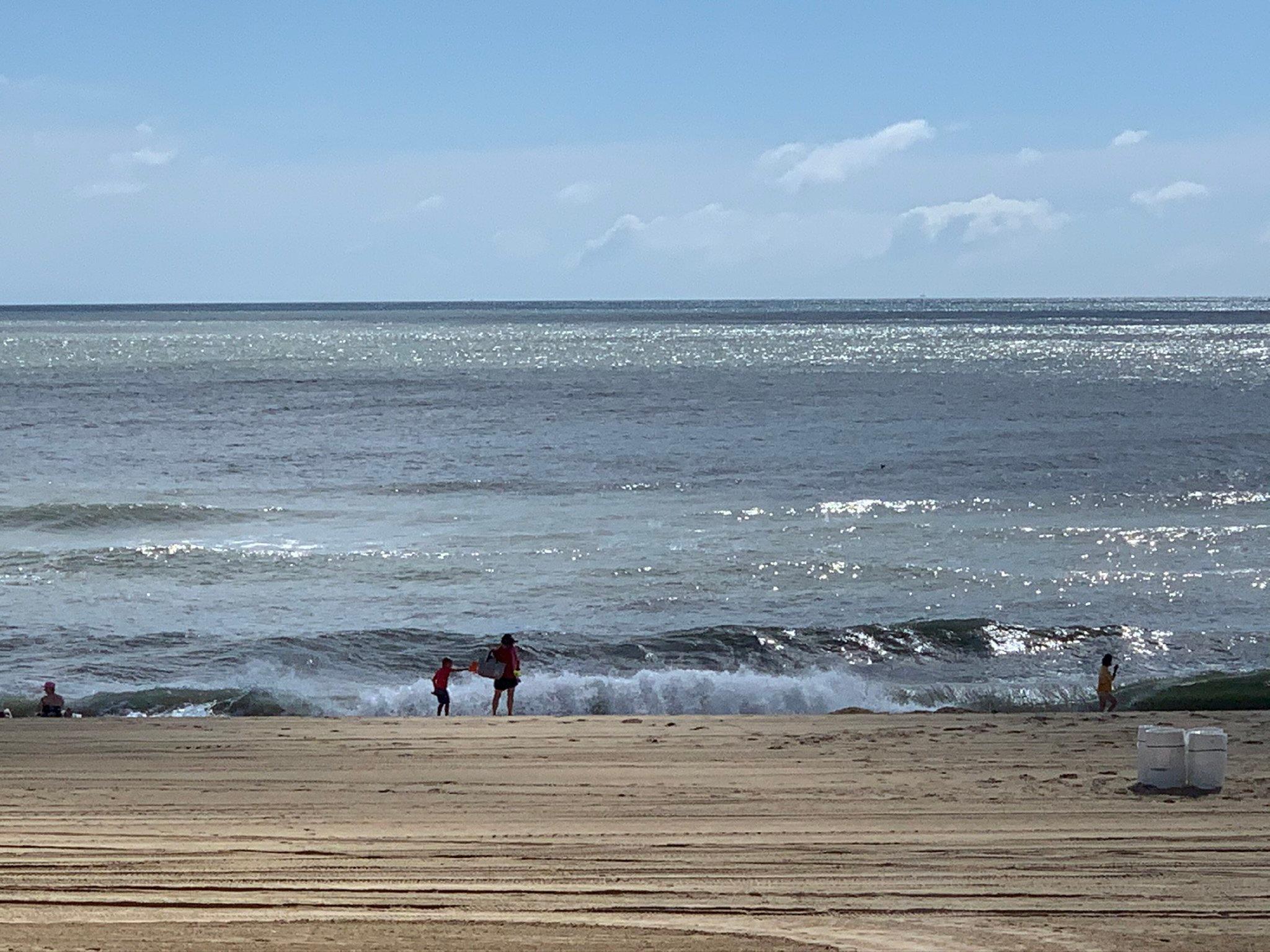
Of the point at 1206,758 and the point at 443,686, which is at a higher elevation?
the point at 1206,758

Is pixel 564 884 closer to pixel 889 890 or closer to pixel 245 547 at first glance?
pixel 889 890

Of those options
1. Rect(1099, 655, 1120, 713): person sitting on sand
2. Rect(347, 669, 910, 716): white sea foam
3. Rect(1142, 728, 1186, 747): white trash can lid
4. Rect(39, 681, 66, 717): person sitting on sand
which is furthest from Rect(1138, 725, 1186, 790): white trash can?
Rect(39, 681, 66, 717): person sitting on sand

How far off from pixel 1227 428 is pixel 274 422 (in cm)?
3627

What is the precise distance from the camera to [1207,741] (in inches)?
458

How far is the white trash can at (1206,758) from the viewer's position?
459 inches

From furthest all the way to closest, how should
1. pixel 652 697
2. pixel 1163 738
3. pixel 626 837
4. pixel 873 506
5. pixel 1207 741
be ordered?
pixel 873 506 → pixel 652 697 → pixel 1163 738 → pixel 1207 741 → pixel 626 837

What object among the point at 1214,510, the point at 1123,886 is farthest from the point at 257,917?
the point at 1214,510

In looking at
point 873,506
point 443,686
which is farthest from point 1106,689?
point 873,506

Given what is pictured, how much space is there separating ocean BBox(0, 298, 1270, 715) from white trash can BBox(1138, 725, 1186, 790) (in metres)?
6.24

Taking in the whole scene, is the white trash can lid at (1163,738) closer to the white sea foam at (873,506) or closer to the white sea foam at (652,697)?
the white sea foam at (652,697)

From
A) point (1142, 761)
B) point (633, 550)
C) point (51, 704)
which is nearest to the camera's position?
point (1142, 761)

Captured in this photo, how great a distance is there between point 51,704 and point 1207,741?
501 inches

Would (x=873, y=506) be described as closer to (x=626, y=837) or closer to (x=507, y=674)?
(x=507, y=674)

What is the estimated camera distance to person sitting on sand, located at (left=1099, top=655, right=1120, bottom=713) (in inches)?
679
